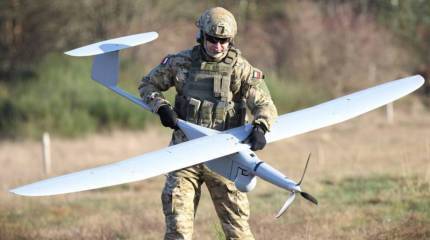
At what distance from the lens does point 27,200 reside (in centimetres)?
1341

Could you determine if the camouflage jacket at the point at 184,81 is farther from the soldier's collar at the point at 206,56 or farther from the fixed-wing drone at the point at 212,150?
the fixed-wing drone at the point at 212,150

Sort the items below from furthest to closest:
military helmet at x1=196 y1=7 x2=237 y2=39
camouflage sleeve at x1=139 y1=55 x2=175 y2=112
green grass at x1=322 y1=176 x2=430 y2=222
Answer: green grass at x1=322 y1=176 x2=430 y2=222 → camouflage sleeve at x1=139 y1=55 x2=175 y2=112 → military helmet at x1=196 y1=7 x2=237 y2=39

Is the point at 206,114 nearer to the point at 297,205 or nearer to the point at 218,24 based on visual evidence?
the point at 218,24

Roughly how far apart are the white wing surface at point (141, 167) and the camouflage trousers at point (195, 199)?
21.8 inches

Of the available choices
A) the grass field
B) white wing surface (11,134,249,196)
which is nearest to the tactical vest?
white wing surface (11,134,249,196)

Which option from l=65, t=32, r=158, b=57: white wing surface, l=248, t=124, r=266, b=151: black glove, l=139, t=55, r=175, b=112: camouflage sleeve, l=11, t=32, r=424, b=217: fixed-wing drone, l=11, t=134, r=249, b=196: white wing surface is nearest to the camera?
l=11, t=134, r=249, b=196: white wing surface

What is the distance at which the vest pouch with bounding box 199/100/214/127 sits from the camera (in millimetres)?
6305

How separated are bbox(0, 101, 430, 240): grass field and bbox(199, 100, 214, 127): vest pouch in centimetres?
113

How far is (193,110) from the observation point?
6.35 m

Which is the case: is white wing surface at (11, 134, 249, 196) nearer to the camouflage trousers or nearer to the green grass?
the camouflage trousers

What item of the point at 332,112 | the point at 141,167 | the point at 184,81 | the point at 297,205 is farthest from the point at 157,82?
the point at 297,205

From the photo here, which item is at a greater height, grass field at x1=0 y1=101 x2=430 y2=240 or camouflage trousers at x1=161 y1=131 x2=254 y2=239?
camouflage trousers at x1=161 y1=131 x2=254 y2=239

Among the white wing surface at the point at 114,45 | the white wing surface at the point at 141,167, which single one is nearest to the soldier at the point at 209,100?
the white wing surface at the point at 141,167

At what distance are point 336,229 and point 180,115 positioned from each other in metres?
2.75
